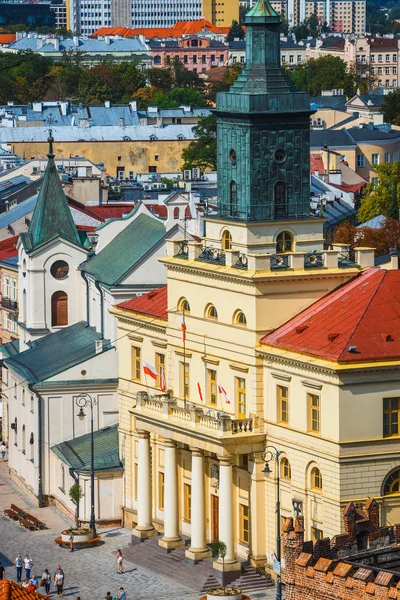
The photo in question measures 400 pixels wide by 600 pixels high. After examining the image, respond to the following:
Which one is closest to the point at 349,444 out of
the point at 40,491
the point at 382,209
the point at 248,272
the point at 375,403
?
the point at 375,403

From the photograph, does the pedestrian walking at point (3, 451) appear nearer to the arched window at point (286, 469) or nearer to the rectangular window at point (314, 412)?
the arched window at point (286, 469)

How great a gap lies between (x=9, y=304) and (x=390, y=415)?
52.8 meters

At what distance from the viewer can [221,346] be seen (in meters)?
92.4

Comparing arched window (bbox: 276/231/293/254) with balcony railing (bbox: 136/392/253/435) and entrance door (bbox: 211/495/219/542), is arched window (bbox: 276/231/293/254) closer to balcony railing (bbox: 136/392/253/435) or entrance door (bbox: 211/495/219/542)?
balcony railing (bbox: 136/392/253/435)

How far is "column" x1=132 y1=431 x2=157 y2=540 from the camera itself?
96.2 meters

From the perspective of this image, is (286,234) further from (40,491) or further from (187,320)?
(40,491)

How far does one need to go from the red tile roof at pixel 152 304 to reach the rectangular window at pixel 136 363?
1733 mm

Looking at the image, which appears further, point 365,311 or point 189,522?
point 189,522

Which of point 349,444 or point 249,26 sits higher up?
point 249,26

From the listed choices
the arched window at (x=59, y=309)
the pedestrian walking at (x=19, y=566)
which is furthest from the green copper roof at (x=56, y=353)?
the pedestrian walking at (x=19, y=566)

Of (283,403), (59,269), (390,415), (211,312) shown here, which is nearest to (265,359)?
(283,403)

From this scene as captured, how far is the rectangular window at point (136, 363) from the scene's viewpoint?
330ft

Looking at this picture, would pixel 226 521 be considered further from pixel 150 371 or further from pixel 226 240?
pixel 226 240

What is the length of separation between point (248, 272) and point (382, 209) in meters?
77.3
